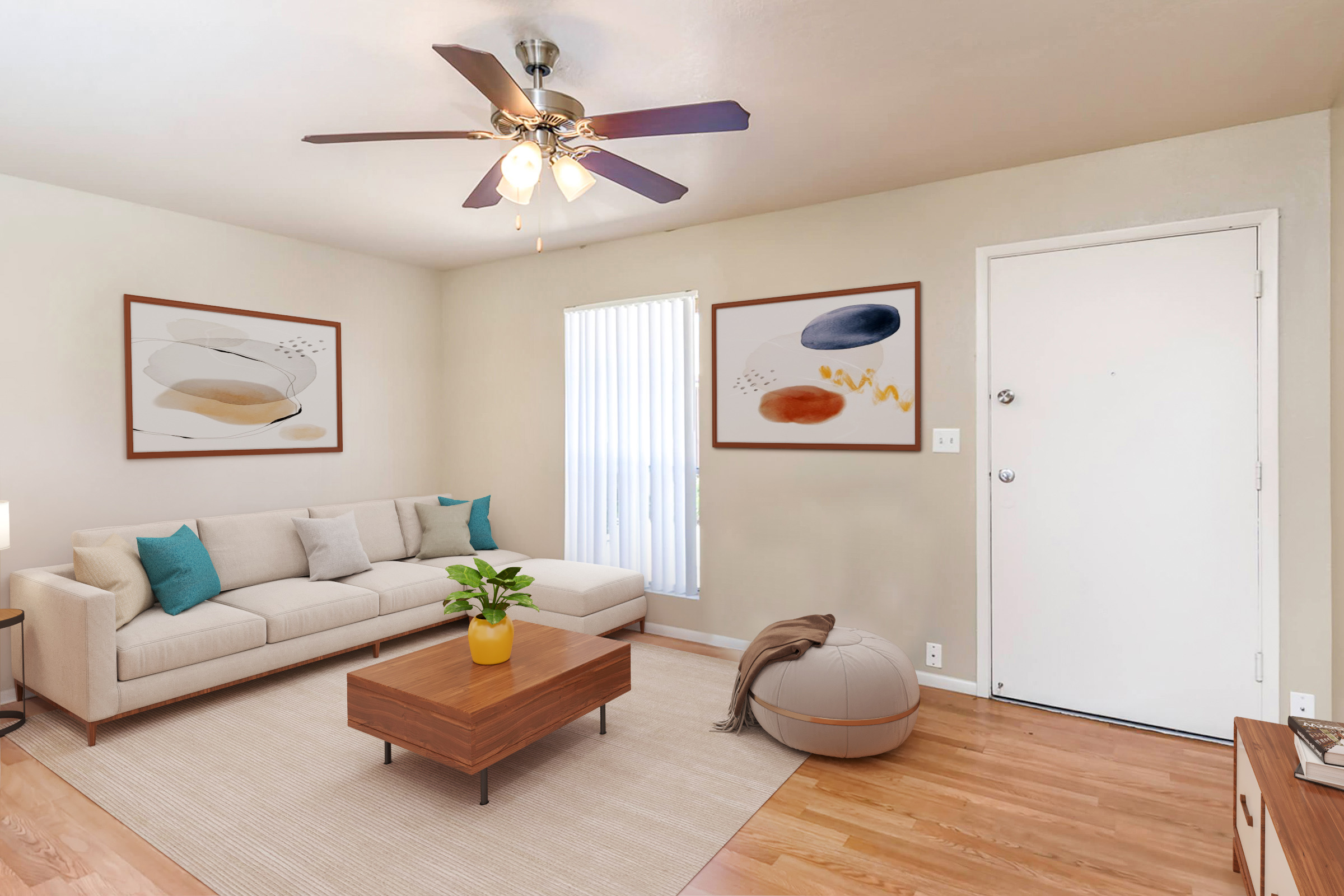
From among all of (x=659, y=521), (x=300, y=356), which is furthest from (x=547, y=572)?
(x=300, y=356)

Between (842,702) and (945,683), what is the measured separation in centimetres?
117

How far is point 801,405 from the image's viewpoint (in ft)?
13.1

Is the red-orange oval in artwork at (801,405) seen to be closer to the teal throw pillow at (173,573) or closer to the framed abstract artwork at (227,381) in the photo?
the framed abstract artwork at (227,381)

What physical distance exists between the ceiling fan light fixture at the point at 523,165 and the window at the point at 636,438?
7.16ft

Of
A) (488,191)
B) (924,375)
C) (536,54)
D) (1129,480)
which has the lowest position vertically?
(1129,480)

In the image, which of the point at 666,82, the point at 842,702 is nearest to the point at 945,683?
the point at 842,702

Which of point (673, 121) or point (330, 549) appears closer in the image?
point (673, 121)

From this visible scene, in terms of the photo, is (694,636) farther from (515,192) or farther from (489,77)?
(489,77)

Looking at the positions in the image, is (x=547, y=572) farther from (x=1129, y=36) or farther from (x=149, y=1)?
(x=1129, y=36)

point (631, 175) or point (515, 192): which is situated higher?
point (631, 175)

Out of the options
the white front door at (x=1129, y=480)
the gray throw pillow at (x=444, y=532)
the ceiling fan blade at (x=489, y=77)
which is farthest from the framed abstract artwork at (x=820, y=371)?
the ceiling fan blade at (x=489, y=77)

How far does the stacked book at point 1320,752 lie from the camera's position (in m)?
1.64

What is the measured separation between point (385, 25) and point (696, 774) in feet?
9.21

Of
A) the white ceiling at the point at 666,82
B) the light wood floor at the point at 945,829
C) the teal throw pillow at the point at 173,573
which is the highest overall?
the white ceiling at the point at 666,82
